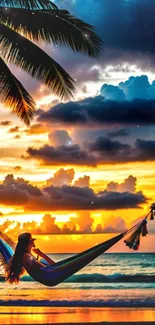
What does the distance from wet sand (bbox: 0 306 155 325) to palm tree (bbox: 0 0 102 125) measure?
2360 mm

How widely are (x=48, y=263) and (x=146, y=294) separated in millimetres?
4884

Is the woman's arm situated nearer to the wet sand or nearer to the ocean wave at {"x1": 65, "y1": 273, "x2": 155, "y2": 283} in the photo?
the wet sand

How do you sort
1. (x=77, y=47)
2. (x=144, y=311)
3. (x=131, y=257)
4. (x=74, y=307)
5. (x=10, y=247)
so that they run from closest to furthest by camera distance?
(x=77, y=47) → (x=10, y=247) → (x=144, y=311) → (x=74, y=307) → (x=131, y=257)

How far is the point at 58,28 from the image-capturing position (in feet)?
22.1

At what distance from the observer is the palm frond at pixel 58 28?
672cm

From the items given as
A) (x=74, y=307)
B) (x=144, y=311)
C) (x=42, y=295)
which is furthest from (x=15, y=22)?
(x=42, y=295)

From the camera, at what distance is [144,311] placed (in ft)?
30.5

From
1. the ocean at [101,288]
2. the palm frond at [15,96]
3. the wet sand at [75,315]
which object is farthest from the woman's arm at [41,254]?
the ocean at [101,288]

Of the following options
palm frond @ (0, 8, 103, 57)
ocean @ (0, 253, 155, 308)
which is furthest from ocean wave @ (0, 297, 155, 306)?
palm frond @ (0, 8, 103, 57)

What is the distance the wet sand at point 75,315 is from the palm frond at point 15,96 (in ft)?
7.35

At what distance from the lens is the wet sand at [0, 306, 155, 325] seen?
26.3ft

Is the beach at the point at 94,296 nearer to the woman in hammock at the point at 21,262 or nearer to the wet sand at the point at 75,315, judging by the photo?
the wet sand at the point at 75,315

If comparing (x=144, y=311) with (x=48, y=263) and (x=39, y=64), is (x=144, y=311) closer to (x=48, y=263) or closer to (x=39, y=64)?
(x=48, y=263)

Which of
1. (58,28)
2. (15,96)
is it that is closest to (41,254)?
(15,96)
